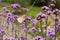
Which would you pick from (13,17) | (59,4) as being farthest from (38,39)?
(59,4)

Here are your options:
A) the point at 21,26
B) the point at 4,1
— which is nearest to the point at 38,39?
the point at 21,26

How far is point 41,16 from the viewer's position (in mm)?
2516

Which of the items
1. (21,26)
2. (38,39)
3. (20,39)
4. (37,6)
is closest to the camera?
(38,39)

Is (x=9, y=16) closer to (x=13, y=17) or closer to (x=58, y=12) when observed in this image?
(x=13, y=17)

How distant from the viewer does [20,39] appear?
286 centimetres

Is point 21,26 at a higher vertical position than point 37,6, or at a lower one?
higher

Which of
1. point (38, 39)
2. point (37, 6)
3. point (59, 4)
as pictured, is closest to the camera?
point (38, 39)

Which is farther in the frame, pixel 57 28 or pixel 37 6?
pixel 37 6

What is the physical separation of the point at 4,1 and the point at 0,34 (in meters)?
11.8

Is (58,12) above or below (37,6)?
above

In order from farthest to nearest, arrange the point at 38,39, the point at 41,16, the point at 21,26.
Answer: the point at 21,26 < the point at 41,16 < the point at 38,39

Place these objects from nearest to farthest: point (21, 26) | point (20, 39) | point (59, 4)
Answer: point (20, 39) → point (21, 26) → point (59, 4)

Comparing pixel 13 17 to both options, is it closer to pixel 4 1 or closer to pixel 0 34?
pixel 0 34

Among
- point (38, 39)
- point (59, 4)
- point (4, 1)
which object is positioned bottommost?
point (4, 1)
